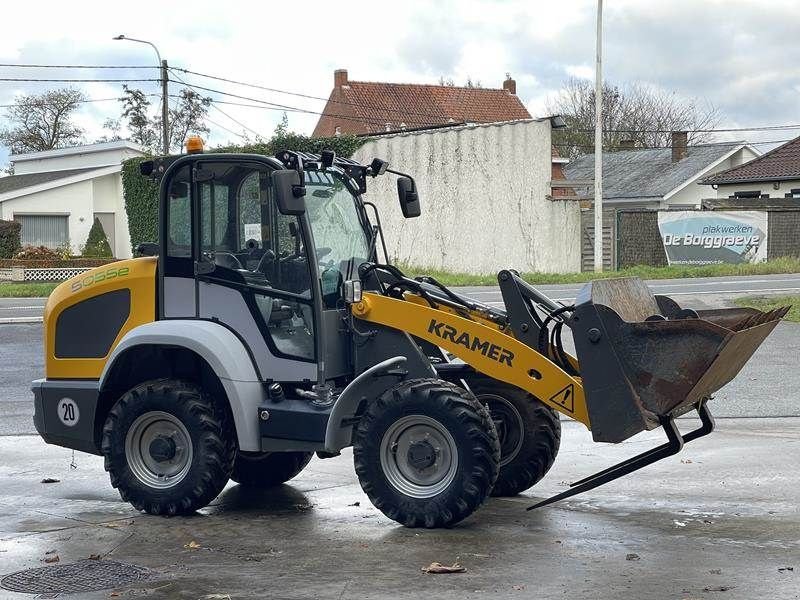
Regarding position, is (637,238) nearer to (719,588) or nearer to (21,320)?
(21,320)

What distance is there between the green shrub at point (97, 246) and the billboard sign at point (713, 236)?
1875 centimetres

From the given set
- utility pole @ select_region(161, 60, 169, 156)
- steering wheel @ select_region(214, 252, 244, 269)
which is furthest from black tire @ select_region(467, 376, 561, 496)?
utility pole @ select_region(161, 60, 169, 156)

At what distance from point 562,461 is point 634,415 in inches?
126

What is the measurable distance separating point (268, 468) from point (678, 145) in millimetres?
54791

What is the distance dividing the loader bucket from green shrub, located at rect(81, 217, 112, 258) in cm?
3676

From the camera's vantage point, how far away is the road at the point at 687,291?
1015 inches

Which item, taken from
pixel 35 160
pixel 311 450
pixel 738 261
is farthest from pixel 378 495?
pixel 35 160

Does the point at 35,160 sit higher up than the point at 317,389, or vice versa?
the point at 35,160

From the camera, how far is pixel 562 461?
1016 centimetres

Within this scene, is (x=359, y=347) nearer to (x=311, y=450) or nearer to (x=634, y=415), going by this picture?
(x=311, y=450)

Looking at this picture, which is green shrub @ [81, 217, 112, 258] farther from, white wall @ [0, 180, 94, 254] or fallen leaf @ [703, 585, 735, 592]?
fallen leaf @ [703, 585, 735, 592]

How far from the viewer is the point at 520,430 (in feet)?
28.3

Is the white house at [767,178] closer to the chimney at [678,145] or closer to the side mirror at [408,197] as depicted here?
the chimney at [678,145]

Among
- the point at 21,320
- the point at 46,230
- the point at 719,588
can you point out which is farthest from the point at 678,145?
the point at 719,588
